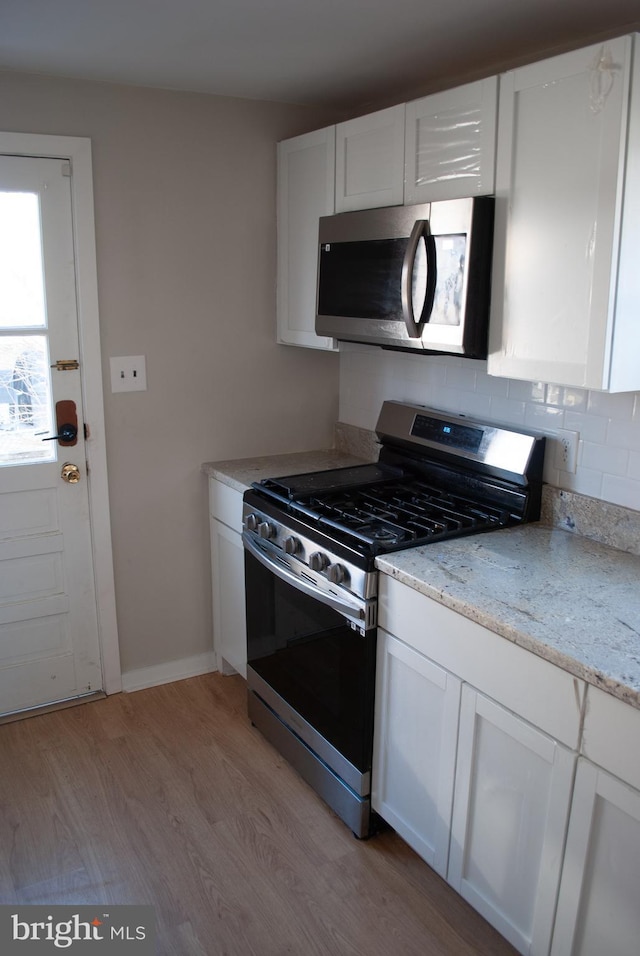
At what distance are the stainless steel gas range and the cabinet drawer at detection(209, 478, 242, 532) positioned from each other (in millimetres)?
179

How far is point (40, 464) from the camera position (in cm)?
284

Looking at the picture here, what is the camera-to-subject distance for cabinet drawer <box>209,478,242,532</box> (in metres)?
2.91

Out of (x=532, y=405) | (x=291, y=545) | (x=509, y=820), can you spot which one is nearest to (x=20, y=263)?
(x=291, y=545)

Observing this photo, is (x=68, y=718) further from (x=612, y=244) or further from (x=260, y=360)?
(x=612, y=244)

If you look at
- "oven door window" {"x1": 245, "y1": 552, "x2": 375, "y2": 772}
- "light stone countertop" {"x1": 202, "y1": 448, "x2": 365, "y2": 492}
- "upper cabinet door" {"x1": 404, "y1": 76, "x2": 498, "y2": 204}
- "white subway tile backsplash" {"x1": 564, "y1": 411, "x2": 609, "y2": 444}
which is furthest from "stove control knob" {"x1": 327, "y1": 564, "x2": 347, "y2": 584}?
"upper cabinet door" {"x1": 404, "y1": 76, "x2": 498, "y2": 204}

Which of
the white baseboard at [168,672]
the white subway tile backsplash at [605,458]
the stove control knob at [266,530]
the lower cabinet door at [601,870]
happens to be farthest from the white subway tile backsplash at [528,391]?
the white baseboard at [168,672]

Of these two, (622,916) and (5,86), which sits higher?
(5,86)

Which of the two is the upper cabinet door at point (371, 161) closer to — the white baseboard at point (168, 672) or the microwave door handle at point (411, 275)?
the microwave door handle at point (411, 275)

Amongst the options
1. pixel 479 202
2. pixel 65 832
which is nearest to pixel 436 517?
pixel 479 202

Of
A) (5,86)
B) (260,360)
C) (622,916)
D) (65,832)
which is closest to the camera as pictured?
(622,916)

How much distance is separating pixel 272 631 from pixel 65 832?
873 mm

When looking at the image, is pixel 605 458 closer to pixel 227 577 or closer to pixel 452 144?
pixel 452 144

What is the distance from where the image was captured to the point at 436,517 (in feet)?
7.84

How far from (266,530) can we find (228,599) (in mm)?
670
